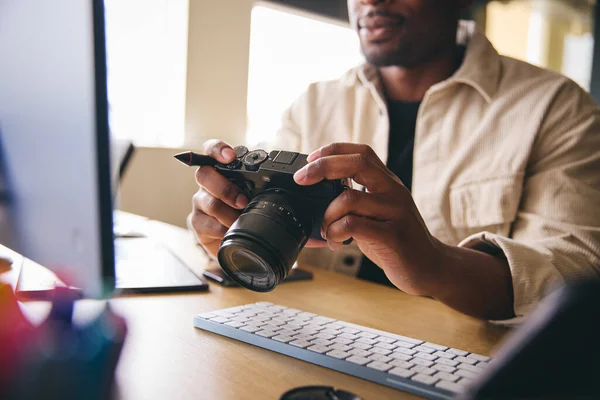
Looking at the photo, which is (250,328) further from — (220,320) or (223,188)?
(223,188)

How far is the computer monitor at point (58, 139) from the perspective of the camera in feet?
1.32

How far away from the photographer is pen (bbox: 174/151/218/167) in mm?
671

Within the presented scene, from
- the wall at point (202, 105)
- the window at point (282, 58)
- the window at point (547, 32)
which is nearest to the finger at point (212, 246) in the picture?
the wall at point (202, 105)

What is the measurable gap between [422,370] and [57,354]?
331 millimetres

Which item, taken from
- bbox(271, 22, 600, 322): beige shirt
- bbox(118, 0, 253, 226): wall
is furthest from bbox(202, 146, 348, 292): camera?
bbox(118, 0, 253, 226): wall

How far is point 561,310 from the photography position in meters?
0.23

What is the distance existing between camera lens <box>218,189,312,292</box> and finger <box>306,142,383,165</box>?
0.19 ft

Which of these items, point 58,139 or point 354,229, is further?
point 354,229

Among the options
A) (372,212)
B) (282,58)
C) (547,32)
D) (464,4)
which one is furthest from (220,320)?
(547,32)

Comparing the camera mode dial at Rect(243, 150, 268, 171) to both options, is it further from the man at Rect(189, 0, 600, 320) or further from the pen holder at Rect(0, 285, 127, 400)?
the pen holder at Rect(0, 285, 127, 400)

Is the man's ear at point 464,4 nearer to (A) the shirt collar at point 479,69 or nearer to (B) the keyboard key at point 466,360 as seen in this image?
(A) the shirt collar at point 479,69

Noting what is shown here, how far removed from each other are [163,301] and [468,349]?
406 millimetres

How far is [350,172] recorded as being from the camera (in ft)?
2.02

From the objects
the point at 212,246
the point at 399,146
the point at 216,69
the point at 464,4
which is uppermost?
the point at 464,4
